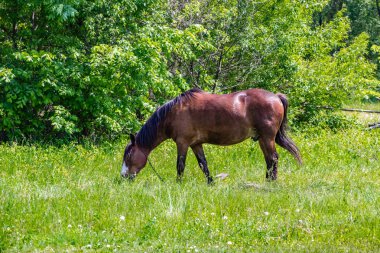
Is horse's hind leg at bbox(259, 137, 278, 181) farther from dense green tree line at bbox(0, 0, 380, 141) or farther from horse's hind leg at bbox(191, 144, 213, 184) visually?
dense green tree line at bbox(0, 0, 380, 141)

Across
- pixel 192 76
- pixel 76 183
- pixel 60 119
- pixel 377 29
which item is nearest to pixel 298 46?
pixel 192 76

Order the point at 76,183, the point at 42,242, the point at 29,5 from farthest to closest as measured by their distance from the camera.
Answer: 1. the point at 29,5
2. the point at 76,183
3. the point at 42,242

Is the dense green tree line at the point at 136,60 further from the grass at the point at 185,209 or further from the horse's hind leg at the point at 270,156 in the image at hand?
the horse's hind leg at the point at 270,156

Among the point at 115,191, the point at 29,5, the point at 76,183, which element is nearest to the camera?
the point at 115,191

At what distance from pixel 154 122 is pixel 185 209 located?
2524 millimetres

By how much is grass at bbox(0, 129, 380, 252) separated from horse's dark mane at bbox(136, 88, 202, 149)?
56 centimetres

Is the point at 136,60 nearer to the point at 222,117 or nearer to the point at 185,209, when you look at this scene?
the point at 222,117

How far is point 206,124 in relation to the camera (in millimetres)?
8773

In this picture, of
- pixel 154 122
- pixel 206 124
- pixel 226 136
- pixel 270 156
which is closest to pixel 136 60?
pixel 154 122

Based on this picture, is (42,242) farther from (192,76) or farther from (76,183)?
(192,76)

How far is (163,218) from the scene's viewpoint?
6250 mm

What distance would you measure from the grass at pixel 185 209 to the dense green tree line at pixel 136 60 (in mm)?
2015

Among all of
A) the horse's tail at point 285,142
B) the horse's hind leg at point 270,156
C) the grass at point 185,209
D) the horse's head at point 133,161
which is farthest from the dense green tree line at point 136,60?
the horse's hind leg at point 270,156

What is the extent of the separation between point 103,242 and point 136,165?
10.7 ft
